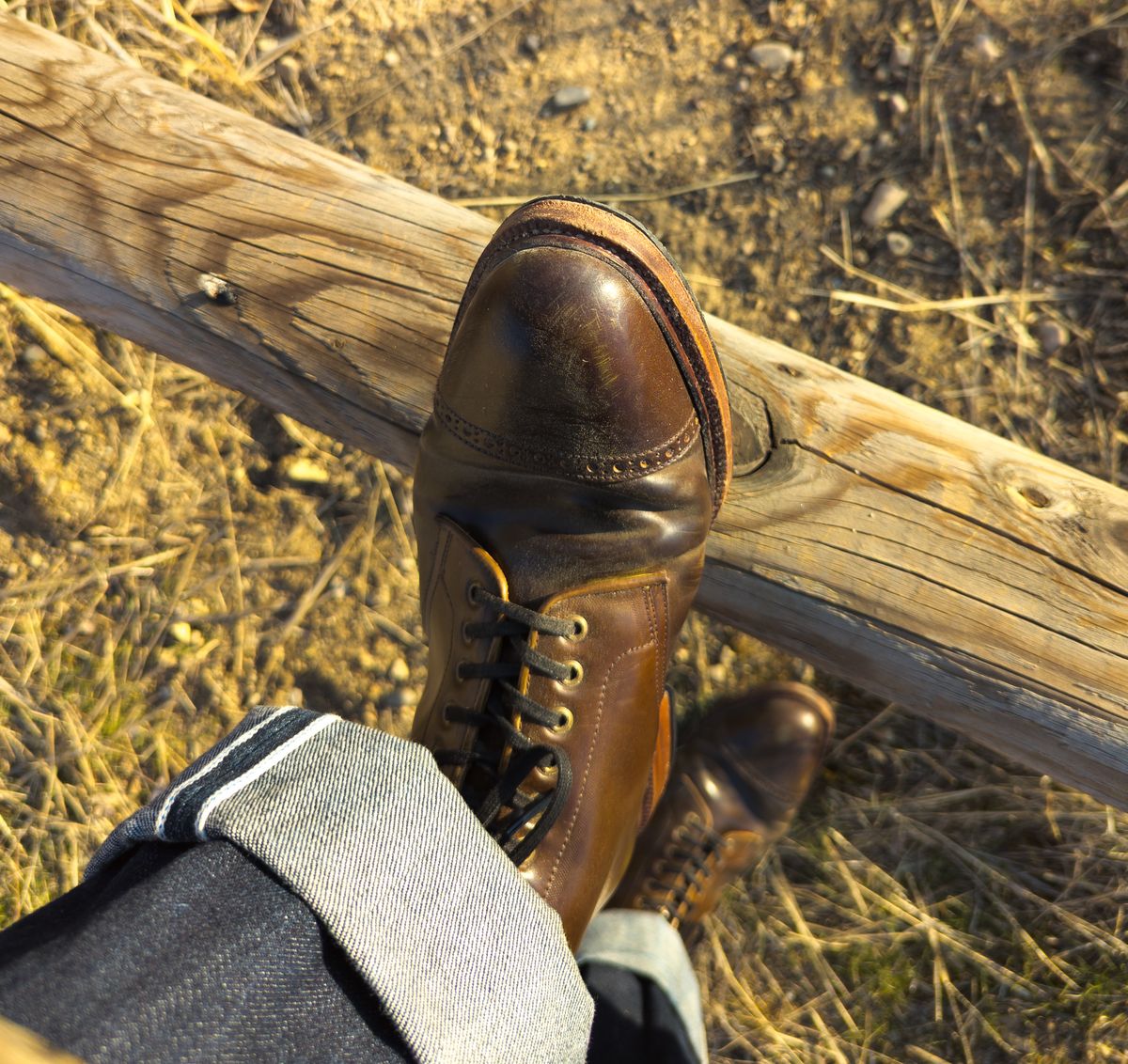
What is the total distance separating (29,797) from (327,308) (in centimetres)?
180

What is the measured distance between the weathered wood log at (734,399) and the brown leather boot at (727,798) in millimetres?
610

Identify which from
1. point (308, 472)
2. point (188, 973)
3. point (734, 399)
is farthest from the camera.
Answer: point (308, 472)

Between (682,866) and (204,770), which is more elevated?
(204,770)

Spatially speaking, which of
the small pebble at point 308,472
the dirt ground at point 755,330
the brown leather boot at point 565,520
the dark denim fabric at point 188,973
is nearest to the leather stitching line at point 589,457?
the brown leather boot at point 565,520

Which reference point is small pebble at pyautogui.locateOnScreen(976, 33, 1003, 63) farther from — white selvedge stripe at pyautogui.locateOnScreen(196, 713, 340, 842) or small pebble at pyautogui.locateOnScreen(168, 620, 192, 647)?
small pebble at pyautogui.locateOnScreen(168, 620, 192, 647)

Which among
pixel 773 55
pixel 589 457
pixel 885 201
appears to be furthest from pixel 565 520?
pixel 773 55

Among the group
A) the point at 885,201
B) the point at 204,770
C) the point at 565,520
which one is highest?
the point at 885,201

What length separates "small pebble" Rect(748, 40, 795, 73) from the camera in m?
2.18

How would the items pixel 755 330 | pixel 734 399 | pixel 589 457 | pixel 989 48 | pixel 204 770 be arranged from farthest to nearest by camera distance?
pixel 755 330
pixel 989 48
pixel 734 399
pixel 589 457
pixel 204 770

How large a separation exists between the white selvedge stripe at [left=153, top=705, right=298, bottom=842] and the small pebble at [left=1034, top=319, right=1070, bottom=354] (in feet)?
6.36

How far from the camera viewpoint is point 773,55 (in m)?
2.18

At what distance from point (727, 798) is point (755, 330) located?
47.7 inches

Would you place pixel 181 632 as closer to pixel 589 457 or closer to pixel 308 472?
pixel 308 472

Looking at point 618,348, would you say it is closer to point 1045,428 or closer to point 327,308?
point 327,308
